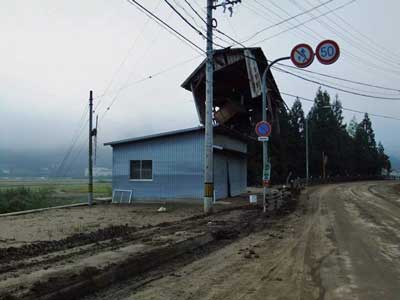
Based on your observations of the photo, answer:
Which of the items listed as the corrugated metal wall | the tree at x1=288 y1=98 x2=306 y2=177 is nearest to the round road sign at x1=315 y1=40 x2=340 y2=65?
the corrugated metal wall

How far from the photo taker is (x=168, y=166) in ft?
95.5

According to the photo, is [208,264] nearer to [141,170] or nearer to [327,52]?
[327,52]

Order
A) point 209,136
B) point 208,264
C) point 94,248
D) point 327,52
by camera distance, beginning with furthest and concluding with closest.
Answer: point 209,136 < point 327,52 < point 94,248 < point 208,264

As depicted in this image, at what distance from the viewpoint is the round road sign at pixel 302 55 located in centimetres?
1861

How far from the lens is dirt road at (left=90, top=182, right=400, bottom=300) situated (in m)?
7.10

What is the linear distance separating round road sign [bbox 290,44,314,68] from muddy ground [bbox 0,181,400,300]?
22.0 ft

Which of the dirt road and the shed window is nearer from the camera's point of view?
the dirt road

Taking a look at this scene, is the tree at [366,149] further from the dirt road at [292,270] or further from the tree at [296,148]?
the dirt road at [292,270]

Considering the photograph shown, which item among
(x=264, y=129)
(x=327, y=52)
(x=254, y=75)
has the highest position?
(x=254, y=75)

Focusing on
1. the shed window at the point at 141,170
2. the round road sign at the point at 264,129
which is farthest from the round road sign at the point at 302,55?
the shed window at the point at 141,170

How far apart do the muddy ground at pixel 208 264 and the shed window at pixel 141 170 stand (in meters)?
14.1

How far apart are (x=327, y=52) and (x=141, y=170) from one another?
15.4 metres

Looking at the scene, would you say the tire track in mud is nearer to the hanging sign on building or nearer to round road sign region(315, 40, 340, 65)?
round road sign region(315, 40, 340, 65)

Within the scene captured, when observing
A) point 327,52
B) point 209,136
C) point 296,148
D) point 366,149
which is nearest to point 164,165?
point 209,136
